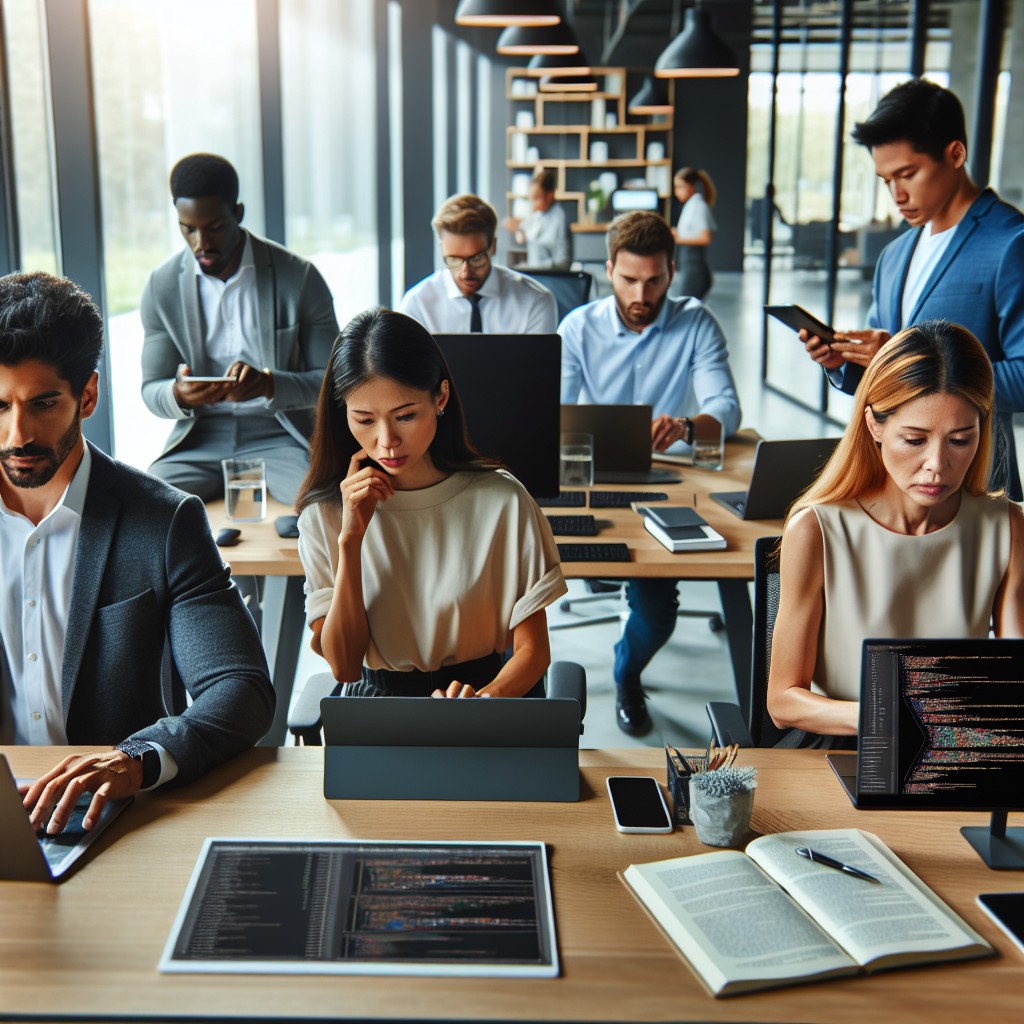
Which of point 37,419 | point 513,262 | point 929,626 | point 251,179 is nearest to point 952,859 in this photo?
point 929,626

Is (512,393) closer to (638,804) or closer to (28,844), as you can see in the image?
(638,804)

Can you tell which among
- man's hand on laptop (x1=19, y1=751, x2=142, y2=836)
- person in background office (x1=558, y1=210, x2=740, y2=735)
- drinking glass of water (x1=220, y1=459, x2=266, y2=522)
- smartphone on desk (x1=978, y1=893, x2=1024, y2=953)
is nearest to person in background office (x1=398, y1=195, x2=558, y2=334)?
person in background office (x1=558, y1=210, x2=740, y2=735)

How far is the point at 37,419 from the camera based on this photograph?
5.61 feet

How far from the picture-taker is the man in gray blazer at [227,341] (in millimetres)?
3221

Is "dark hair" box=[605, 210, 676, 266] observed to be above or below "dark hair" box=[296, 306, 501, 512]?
above

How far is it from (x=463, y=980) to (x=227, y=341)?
2.69m

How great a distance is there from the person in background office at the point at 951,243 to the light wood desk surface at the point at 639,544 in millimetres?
500

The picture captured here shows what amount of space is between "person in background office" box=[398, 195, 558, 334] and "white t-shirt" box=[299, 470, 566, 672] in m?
2.32

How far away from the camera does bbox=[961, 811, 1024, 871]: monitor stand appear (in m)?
1.41

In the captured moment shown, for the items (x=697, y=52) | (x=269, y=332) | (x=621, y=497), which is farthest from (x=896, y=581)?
(x=697, y=52)

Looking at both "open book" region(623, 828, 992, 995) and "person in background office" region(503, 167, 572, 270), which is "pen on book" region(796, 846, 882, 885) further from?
"person in background office" region(503, 167, 572, 270)

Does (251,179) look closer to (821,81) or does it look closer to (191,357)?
(191,357)

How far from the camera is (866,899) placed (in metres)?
1.32

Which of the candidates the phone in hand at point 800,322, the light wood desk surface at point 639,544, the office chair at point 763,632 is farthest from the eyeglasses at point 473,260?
the office chair at point 763,632
